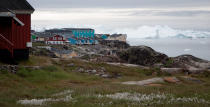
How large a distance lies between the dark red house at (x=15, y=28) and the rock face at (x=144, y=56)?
20.8 metres

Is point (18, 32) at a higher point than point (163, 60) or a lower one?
higher

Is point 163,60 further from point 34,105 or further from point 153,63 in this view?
point 34,105

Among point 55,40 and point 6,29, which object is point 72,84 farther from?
point 55,40

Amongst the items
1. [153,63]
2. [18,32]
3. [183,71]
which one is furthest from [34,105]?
[153,63]

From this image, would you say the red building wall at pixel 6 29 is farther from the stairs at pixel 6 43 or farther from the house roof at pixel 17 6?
the house roof at pixel 17 6

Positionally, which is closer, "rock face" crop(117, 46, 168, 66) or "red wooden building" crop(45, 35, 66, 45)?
"rock face" crop(117, 46, 168, 66)

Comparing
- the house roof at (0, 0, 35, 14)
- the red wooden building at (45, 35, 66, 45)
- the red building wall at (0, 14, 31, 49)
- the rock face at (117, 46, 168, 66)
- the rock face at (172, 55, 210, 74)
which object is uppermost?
the house roof at (0, 0, 35, 14)

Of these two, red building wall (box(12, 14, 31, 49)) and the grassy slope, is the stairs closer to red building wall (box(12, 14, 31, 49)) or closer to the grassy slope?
red building wall (box(12, 14, 31, 49))

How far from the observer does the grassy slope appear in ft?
67.2

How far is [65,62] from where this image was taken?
41875 millimetres

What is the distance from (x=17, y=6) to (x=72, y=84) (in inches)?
403

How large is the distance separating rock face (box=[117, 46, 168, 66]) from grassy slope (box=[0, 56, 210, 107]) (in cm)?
1007

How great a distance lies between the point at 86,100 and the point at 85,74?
19.8 metres

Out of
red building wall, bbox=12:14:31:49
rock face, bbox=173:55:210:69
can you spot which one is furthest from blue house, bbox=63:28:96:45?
red building wall, bbox=12:14:31:49
